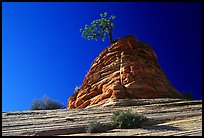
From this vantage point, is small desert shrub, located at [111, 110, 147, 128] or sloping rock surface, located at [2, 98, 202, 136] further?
small desert shrub, located at [111, 110, 147, 128]

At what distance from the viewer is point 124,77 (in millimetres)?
23641

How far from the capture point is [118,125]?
1238cm

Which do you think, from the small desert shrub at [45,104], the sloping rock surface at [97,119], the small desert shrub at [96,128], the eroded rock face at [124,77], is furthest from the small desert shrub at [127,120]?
the small desert shrub at [45,104]

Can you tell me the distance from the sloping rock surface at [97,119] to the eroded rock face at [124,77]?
4.47 metres

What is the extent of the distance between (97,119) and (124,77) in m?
10.1

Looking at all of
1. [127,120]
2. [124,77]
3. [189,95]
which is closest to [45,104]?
[124,77]

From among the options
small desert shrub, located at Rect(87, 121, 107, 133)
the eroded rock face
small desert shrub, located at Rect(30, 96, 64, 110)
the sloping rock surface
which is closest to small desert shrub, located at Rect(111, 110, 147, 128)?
the sloping rock surface

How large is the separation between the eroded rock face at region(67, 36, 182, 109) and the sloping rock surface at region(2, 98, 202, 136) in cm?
447

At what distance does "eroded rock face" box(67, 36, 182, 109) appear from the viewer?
74.1 ft

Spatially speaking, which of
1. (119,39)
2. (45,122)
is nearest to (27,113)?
(45,122)

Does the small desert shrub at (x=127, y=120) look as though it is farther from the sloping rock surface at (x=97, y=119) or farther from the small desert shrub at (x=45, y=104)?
the small desert shrub at (x=45, y=104)

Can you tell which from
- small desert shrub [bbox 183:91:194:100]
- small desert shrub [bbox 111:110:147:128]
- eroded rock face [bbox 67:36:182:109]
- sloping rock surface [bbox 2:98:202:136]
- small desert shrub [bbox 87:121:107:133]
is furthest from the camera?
small desert shrub [bbox 183:91:194:100]

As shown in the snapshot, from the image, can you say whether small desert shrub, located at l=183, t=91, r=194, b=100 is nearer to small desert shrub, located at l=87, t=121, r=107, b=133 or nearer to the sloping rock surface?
the sloping rock surface

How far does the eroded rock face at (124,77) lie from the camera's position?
74.1 feet
